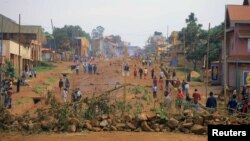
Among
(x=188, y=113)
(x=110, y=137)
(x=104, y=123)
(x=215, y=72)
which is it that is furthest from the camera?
(x=215, y=72)

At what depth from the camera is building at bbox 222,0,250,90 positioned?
3172 centimetres

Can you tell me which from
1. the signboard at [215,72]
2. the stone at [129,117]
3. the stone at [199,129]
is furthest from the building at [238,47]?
the stone at [129,117]

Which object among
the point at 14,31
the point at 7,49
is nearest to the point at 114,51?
the point at 14,31

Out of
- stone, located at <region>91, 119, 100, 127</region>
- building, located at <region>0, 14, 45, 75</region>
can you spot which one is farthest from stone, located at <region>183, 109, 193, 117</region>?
building, located at <region>0, 14, 45, 75</region>

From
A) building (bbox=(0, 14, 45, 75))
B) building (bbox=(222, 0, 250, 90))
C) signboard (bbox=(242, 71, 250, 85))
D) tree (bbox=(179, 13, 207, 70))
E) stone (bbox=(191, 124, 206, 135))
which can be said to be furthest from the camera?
tree (bbox=(179, 13, 207, 70))

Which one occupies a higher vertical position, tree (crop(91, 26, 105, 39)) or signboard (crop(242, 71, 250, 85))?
tree (crop(91, 26, 105, 39))

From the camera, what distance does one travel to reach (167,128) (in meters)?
17.2

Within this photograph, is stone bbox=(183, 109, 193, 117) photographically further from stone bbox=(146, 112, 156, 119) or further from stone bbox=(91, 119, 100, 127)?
stone bbox=(91, 119, 100, 127)

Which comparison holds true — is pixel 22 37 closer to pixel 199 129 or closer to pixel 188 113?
pixel 188 113

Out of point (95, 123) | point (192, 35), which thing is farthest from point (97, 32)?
point (95, 123)

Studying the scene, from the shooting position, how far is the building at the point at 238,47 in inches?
1249

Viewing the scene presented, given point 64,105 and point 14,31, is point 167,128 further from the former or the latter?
point 14,31

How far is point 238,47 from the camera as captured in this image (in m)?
32.9

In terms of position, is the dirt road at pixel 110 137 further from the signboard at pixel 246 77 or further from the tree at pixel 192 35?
the tree at pixel 192 35
